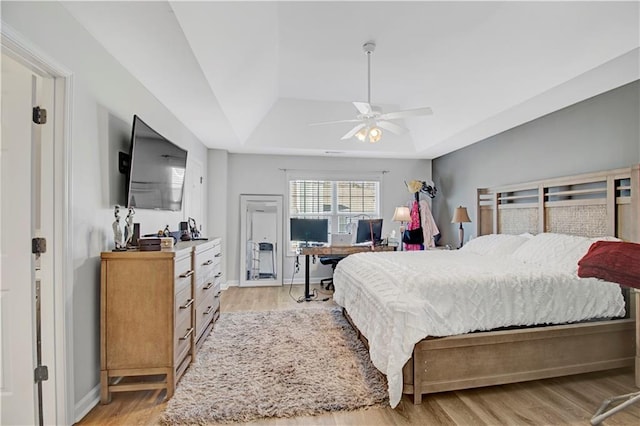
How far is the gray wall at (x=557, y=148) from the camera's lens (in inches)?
106

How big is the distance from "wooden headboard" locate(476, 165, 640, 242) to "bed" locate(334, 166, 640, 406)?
0.01 metres

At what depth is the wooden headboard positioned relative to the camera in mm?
2607

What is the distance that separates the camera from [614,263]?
6.05 ft

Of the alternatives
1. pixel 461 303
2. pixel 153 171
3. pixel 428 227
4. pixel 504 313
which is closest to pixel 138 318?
pixel 153 171

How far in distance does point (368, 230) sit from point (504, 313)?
2.41 meters

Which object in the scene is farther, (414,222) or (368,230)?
(414,222)

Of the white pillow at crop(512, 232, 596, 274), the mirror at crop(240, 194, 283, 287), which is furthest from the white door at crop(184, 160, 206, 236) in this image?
the white pillow at crop(512, 232, 596, 274)

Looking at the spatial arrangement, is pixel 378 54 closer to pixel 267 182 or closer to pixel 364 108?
pixel 364 108

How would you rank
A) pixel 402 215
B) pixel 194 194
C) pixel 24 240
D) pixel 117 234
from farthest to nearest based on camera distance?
pixel 402 215 < pixel 194 194 < pixel 117 234 < pixel 24 240

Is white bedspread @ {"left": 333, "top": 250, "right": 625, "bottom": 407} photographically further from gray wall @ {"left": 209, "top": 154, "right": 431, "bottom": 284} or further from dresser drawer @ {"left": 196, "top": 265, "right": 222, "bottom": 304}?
gray wall @ {"left": 209, "top": 154, "right": 431, "bottom": 284}

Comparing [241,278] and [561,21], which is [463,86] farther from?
[241,278]

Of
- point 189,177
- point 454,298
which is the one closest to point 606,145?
point 454,298

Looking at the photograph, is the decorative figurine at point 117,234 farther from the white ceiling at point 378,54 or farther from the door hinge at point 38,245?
the white ceiling at point 378,54

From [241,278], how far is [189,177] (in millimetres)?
2046
